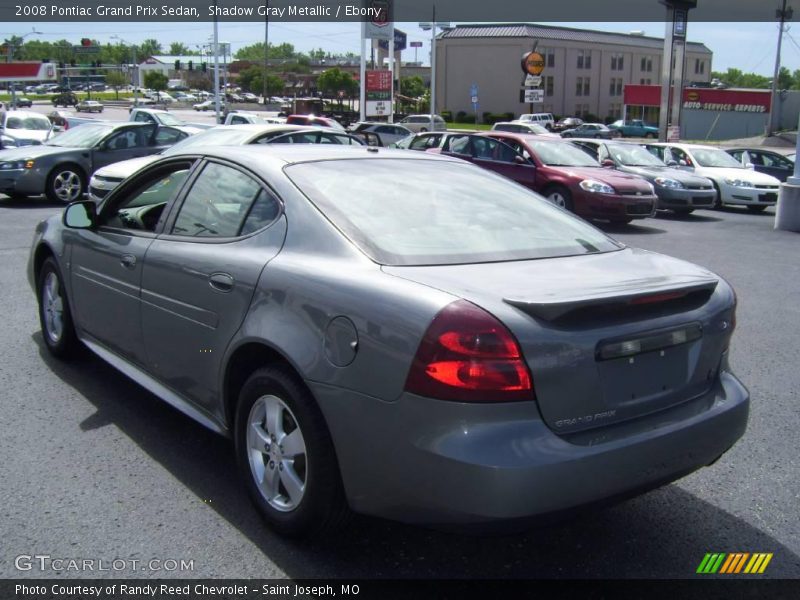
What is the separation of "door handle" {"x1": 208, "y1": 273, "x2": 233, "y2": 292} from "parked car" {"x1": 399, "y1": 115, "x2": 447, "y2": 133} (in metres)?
42.4

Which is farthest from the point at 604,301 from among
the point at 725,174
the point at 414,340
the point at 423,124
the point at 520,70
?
the point at 520,70

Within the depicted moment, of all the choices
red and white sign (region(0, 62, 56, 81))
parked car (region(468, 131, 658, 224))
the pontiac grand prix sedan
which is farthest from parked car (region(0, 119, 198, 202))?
red and white sign (region(0, 62, 56, 81))

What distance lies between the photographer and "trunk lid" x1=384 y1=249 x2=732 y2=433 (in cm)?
266

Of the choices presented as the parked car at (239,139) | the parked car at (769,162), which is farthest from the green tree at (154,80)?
the parked car at (239,139)

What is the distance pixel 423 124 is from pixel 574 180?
1486 inches

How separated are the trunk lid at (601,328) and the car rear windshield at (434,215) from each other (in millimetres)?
174

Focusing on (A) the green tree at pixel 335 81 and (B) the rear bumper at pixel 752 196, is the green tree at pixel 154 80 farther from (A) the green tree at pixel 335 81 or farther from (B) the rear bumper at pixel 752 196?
(B) the rear bumper at pixel 752 196

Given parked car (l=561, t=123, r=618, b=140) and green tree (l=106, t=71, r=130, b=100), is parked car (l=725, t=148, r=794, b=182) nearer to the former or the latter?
parked car (l=561, t=123, r=618, b=140)

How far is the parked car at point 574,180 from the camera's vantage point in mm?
13578

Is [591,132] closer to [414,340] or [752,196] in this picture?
[752,196]

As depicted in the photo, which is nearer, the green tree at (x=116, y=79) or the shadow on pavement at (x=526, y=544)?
the shadow on pavement at (x=526, y=544)

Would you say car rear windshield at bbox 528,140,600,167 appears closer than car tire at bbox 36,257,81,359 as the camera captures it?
No

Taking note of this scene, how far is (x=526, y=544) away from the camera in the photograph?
10.8 ft

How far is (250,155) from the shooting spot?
385 cm
